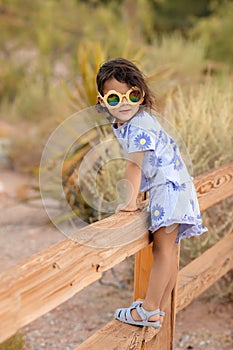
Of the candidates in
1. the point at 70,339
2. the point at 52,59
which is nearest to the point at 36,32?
the point at 52,59

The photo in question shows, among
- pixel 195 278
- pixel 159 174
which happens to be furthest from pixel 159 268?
pixel 195 278

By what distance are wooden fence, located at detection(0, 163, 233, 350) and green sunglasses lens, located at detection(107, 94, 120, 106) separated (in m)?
0.42

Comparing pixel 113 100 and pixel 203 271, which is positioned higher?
pixel 113 100

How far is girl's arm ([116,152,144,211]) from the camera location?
2527mm

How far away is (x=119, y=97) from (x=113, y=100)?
1.1 inches

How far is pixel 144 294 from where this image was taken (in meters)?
2.77

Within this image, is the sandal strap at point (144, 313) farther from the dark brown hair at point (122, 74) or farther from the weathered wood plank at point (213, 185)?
the dark brown hair at point (122, 74)

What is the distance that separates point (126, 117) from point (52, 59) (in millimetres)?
10331

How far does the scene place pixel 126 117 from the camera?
259 cm

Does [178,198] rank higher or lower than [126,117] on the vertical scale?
lower

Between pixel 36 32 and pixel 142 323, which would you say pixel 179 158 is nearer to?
pixel 142 323

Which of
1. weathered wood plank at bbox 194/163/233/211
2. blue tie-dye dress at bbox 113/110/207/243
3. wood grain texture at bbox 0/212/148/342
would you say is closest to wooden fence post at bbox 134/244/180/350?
blue tie-dye dress at bbox 113/110/207/243

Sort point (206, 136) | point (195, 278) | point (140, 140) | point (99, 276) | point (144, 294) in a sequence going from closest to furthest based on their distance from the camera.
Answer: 1. point (99, 276)
2. point (140, 140)
3. point (144, 294)
4. point (195, 278)
5. point (206, 136)

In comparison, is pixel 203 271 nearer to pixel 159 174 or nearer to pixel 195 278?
pixel 195 278
